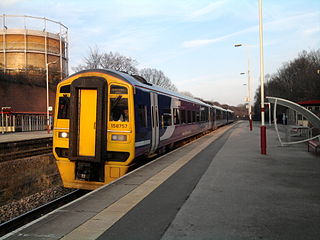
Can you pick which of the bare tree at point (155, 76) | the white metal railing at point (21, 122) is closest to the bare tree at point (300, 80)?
the bare tree at point (155, 76)

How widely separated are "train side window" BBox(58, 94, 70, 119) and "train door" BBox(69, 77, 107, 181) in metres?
0.54

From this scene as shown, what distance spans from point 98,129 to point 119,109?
2.67 feet

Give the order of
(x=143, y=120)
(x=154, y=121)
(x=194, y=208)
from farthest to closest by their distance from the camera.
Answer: (x=154, y=121)
(x=143, y=120)
(x=194, y=208)

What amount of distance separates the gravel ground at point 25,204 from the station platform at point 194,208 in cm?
242

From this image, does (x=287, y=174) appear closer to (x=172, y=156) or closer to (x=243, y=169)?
(x=243, y=169)

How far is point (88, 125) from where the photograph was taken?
25.3 ft

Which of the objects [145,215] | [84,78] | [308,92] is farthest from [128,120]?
[308,92]

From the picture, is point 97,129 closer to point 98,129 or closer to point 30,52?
point 98,129

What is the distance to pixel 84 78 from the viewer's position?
25.0 feet

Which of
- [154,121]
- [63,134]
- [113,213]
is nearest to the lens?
[113,213]

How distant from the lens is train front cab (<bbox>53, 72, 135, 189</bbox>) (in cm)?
754

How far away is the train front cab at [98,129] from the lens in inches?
297

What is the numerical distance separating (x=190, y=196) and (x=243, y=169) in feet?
11.2

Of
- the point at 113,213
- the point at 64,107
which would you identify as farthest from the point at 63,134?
the point at 113,213
